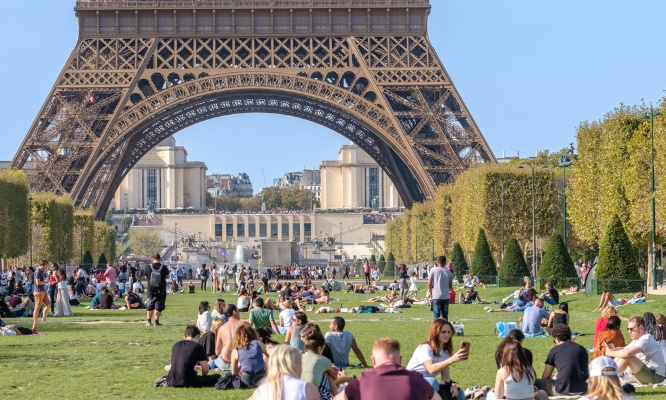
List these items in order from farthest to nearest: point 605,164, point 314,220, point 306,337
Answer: point 314,220 → point 605,164 → point 306,337

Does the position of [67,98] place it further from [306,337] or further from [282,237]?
[282,237]

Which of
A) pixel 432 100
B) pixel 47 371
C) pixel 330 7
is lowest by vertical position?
pixel 47 371

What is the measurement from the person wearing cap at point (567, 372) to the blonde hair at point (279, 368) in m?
5.22

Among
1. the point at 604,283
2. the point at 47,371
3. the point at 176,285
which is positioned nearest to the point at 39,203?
the point at 176,285

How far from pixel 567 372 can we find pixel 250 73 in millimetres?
49797

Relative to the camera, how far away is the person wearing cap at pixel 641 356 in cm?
1465

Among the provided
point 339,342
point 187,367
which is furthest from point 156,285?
point 187,367

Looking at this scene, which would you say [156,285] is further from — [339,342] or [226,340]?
[339,342]

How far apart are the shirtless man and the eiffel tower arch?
43819 millimetres

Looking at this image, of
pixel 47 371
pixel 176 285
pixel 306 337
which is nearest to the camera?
pixel 306 337

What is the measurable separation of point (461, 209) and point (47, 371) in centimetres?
4612

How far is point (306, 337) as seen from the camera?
12508mm

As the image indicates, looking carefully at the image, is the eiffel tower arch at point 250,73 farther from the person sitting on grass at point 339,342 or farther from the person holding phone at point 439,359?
the person holding phone at point 439,359

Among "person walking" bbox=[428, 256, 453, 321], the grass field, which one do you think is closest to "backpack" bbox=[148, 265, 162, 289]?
the grass field
